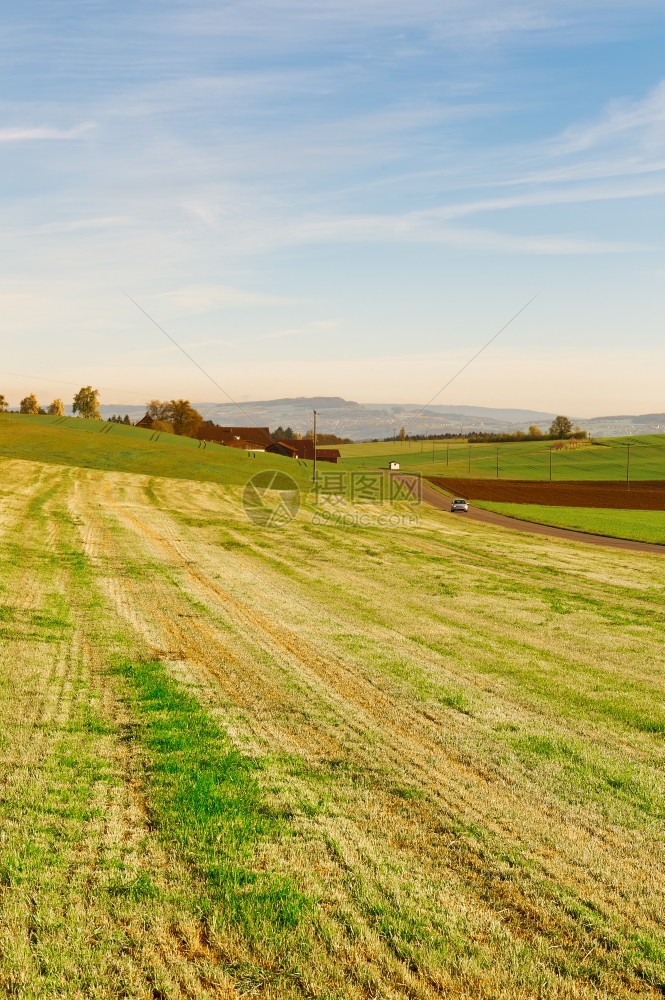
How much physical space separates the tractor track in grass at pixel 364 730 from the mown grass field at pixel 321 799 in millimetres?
44

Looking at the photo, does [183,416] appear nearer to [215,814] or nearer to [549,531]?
[549,531]

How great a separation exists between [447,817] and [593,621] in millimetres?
12684

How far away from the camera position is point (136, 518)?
31797 millimetres

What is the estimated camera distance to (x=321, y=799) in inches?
303

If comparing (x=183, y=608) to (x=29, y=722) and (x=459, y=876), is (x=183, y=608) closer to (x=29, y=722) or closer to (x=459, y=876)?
(x=29, y=722)

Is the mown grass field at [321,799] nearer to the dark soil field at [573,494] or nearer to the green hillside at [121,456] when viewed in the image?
the green hillside at [121,456]

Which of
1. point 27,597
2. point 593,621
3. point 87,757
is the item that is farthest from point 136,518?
point 87,757

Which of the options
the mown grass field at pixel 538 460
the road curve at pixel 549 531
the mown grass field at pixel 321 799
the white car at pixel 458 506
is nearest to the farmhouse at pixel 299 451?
the mown grass field at pixel 538 460

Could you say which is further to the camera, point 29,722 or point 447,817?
point 29,722

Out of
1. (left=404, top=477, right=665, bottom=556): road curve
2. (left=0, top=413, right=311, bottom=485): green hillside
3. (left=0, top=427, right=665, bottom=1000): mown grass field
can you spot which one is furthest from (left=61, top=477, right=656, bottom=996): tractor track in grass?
(left=0, top=413, right=311, bottom=485): green hillside

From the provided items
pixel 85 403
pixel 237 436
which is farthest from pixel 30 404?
pixel 237 436

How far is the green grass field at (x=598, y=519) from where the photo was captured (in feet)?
158

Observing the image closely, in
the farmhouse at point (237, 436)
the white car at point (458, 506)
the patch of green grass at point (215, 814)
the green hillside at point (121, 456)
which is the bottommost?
the white car at point (458, 506)

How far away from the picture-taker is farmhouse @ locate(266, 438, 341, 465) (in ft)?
485
